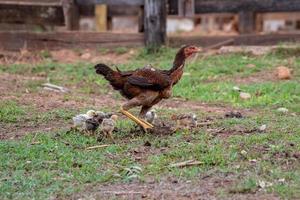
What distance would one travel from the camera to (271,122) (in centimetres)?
724

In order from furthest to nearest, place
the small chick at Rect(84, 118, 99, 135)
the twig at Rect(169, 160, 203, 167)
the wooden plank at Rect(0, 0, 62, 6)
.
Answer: the wooden plank at Rect(0, 0, 62, 6) < the small chick at Rect(84, 118, 99, 135) < the twig at Rect(169, 160, 203, 167)

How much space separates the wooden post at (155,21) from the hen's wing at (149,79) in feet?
19.2

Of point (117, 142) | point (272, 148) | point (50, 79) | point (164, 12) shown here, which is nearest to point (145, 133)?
point (117, 142)

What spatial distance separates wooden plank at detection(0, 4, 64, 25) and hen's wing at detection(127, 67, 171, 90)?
23.1 ft

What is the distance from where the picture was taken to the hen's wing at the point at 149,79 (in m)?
6.43

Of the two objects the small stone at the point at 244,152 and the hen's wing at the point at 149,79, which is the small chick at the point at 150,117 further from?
the small stone at the point at 244,152

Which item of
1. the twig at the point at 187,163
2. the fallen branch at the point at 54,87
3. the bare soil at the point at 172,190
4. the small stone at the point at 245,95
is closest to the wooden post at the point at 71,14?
the fallen branch at the point at 54,87

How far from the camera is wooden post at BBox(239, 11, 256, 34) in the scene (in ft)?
43.4

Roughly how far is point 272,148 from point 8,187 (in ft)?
7.24

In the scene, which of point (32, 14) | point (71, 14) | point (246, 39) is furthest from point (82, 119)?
point (32, 14)

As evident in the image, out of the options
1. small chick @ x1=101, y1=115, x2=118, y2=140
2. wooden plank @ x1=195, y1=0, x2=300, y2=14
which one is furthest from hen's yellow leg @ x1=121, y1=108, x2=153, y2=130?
wooden plank @ x1=195, y1=0, x2=300, y2=14

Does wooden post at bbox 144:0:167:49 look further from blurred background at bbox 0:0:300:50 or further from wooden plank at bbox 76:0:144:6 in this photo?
wooden plank at bbox 76:0:144:6

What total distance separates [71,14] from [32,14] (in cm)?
75

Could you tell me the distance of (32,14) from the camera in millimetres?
13266
